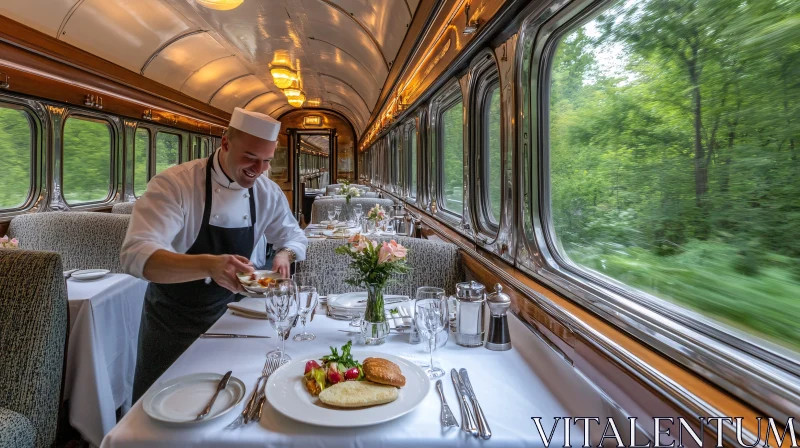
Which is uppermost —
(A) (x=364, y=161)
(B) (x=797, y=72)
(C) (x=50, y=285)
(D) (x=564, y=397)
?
(A) (x=364, y=161)

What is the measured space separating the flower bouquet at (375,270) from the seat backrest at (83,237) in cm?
247

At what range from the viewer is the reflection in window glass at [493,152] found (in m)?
2.75

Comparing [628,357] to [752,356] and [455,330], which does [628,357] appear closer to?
[752,356]

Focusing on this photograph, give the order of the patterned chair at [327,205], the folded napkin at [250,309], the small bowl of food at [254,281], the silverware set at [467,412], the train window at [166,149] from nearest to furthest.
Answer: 1. the silverware set at [467,412]
2. the small bowl of food at [254,281]
3. the folded napkin at [250,309]
4. the patterned chair at [327,205]
5. the train window at [166,149]

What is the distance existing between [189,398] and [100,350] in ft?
5.05

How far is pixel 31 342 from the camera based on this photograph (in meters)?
1.47

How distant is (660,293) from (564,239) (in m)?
0.60

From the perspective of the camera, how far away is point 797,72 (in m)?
0.82

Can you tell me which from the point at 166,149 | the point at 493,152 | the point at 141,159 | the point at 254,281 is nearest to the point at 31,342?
the point at 254,281

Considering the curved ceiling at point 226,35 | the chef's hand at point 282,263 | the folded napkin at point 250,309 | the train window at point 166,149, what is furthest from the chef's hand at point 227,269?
the train window at point 166,149

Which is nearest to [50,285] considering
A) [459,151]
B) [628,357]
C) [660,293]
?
[628,357]

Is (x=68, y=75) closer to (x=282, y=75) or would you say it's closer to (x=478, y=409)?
(x=282, y=75)

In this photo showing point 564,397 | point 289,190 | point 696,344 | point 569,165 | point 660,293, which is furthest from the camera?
point 289,190

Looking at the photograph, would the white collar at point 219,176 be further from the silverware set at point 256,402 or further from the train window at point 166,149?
the train window at point 166,149
